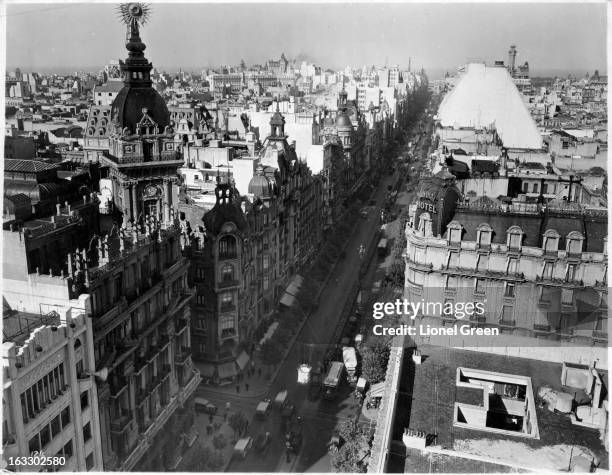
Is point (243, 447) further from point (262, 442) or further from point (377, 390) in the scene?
point (377, 390)

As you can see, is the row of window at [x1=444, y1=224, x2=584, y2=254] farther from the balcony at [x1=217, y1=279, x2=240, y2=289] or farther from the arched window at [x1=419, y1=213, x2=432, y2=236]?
the balcony at [x1=217, y1=279, x2=240, y2=289]

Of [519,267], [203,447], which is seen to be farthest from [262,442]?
[519,267]

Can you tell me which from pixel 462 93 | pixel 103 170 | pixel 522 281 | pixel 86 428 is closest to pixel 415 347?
pixel 522 281

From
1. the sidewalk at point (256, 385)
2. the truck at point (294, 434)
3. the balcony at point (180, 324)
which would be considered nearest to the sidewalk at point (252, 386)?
the sidewalk at point (256, 385)

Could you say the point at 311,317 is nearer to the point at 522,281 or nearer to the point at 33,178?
the point at 522,281

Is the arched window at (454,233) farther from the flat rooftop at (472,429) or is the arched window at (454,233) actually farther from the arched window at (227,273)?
the arched window at (227,273)

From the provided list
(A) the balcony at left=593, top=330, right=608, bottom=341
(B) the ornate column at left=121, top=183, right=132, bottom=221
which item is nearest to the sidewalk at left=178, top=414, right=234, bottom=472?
(B) the ornate column at left=121, top=183, right=132, bottom=221
